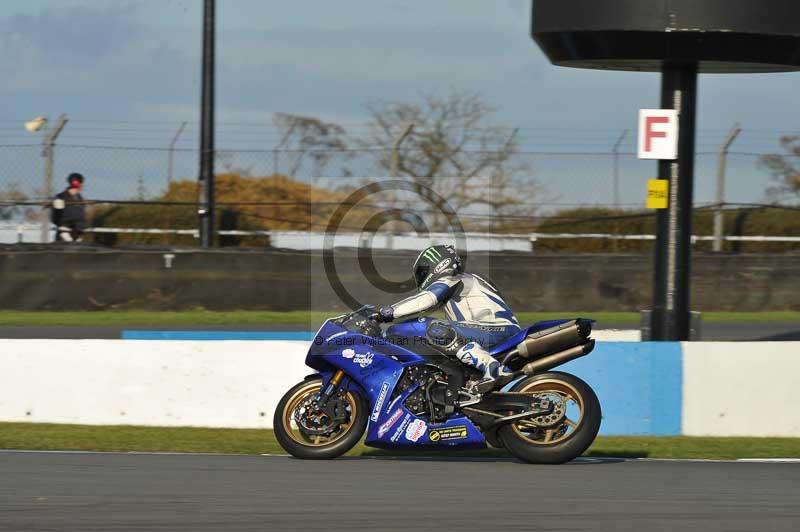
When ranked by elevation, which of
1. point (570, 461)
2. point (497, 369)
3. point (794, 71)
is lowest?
point (570, 461)

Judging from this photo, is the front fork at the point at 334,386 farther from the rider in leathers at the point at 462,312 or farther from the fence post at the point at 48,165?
the fence post at the point at 48,165

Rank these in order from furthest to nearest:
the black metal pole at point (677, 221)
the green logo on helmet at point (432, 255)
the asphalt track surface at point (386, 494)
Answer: the black metal pole at point (677, 221) < the green logo on helmet at point (432, 255) < the asphalt track surface at point (386, 494)

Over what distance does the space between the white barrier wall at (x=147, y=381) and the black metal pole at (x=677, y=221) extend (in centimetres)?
352

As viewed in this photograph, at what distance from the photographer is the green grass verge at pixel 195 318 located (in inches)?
674

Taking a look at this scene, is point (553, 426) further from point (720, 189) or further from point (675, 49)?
point (720, 189)

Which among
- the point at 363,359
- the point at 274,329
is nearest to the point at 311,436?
the point at 363,359

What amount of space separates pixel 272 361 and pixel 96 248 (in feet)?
25.9

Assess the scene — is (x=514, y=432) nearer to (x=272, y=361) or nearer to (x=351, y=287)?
(x=272, y=361)

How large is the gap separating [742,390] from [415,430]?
10.9 ft

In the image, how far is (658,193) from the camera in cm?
1154

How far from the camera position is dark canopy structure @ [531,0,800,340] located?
35.6ft

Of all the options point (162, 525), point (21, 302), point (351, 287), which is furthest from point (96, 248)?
point (162, 525)

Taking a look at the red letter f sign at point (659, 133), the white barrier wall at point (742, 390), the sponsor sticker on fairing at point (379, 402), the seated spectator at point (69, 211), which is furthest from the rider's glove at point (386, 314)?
the seated spectator at point (69, 211)

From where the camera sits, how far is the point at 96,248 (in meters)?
17.5
